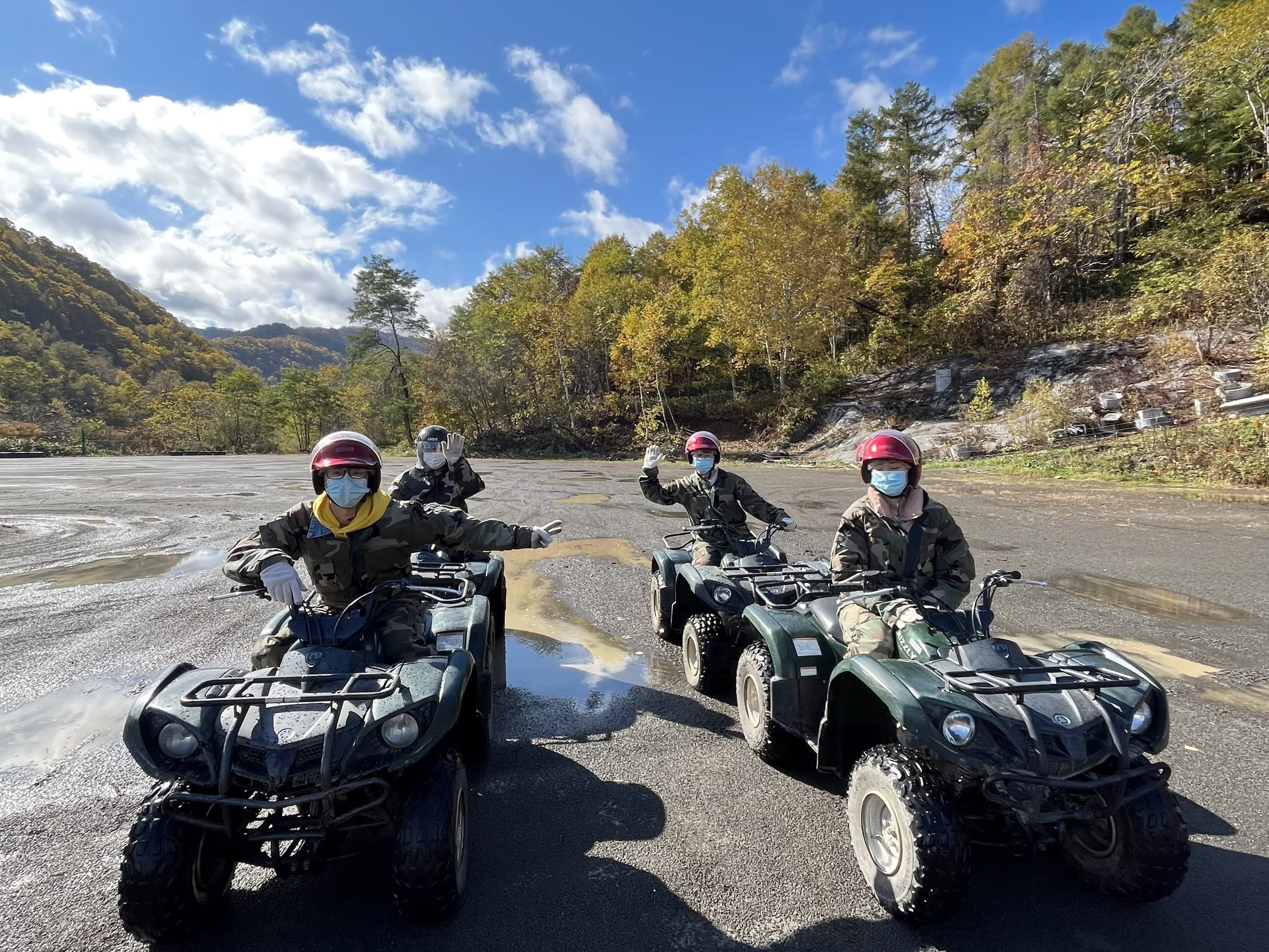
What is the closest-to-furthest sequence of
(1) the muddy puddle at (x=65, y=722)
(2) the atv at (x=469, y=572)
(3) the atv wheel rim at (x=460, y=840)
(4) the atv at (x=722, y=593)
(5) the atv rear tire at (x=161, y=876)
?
(5) the atv rear tire at (x=161, y=876), (3) the atv wheel rim at (x=460, y=840), (1) the muddy puddle at (x=65, y=722), (4) the atv at (x=722, y=593), (2) the atv at (x=469, y=572)

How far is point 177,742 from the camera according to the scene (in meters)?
2.10

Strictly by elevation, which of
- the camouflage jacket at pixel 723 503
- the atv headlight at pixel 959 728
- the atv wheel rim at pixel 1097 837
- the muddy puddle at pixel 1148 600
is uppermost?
the camouflage jacket at pixel 723 503

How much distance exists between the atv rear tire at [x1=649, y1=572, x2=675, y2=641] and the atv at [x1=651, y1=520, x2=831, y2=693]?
0.01 metres

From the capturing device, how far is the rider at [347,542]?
2.85 meters

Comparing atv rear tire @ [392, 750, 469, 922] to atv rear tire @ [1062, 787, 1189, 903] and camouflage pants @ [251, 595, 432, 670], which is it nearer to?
camouflage pants @ [251, 595, 432, 670]

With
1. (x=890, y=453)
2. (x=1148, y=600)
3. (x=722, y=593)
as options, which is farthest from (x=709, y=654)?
(x=1148, y=600)

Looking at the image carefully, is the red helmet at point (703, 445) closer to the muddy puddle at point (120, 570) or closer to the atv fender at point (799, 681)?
the atv fender at point (799, 681)

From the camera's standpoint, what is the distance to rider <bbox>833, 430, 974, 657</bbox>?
3.30 metres

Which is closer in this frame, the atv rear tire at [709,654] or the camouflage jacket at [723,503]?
the atv rear tire at [709,654]

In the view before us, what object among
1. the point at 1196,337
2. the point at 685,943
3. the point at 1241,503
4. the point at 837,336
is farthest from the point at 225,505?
the point at 837,336

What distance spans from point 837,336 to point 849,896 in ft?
115

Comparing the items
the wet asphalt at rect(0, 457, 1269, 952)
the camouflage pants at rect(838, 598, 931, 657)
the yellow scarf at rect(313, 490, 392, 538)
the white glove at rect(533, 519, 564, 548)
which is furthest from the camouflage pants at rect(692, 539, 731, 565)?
the yellow scarf at rect(313, 490, 392, 538)

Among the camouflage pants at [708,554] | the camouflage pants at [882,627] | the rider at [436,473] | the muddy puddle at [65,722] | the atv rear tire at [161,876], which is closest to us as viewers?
the atv rear tire at [161,876]

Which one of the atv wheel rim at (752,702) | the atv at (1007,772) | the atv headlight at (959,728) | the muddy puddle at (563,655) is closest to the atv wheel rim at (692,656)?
the muddy puddle at (563,655)
